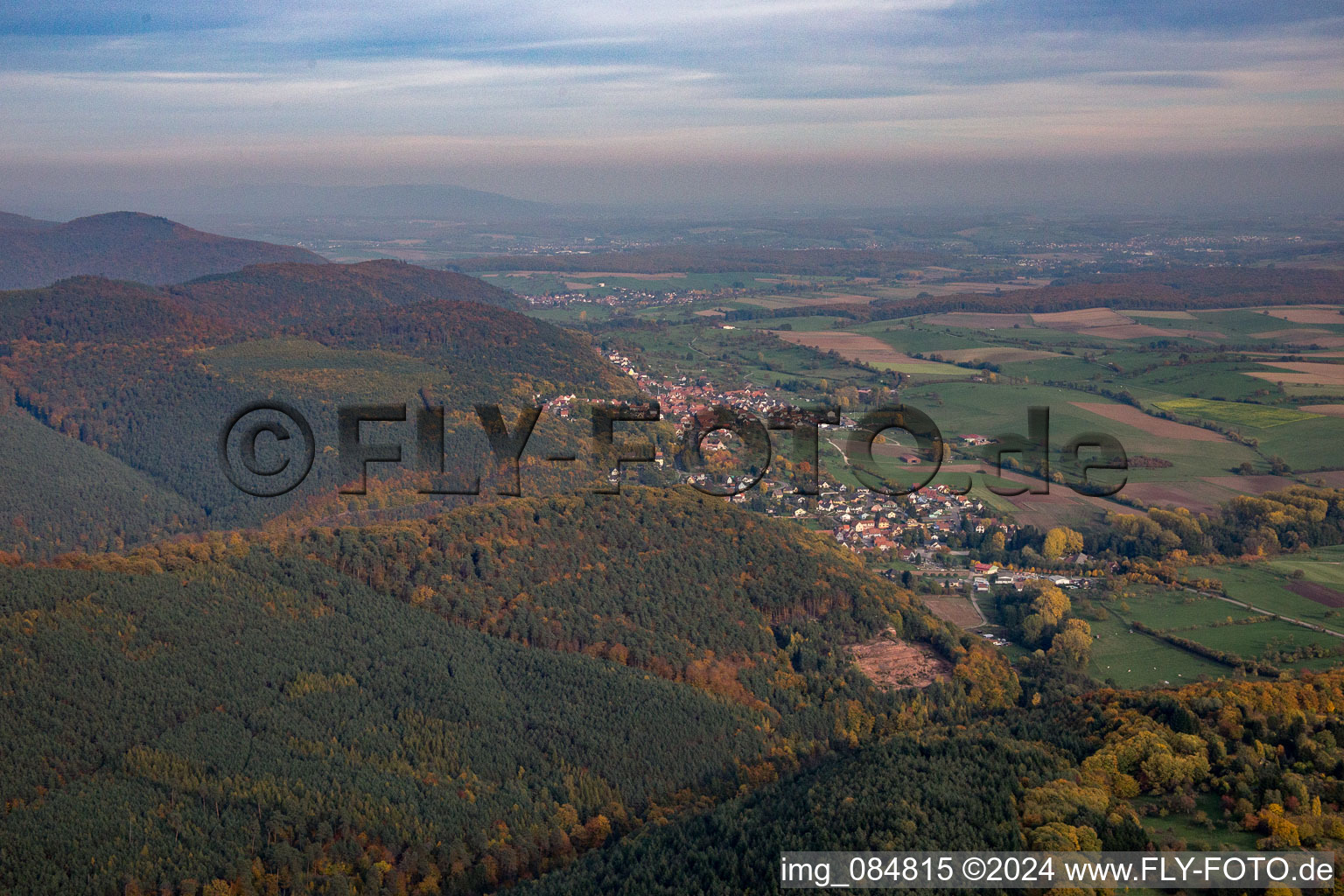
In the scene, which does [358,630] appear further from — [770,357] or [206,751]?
[770,357]

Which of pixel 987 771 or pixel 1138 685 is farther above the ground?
pixel 987 771

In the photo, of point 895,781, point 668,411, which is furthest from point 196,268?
point 895,781

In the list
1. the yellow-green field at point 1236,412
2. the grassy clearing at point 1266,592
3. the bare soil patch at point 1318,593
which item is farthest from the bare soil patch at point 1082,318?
the bare soil patch at point 1318,593

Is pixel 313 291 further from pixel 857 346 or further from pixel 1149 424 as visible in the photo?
pixel 1149 424

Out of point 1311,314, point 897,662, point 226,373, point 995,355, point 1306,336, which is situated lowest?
point 897,662

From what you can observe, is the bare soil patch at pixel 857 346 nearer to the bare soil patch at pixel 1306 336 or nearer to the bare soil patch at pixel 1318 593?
the bare soil patch at pixel 1306 336

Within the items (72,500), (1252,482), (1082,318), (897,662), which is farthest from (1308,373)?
(72,500)
